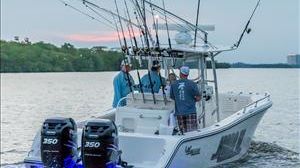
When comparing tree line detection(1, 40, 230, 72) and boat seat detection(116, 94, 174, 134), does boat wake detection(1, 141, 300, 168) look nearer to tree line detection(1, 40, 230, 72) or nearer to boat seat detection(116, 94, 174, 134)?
boat seat detection(116, 94, 174, 134)

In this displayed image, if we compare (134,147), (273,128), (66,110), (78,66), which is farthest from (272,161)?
(78,66)

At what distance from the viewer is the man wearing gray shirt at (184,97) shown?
10.2 metres

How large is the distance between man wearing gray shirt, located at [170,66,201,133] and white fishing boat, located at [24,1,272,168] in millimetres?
135

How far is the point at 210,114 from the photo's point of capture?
1225cm

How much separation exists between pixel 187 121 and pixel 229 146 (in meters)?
1.53

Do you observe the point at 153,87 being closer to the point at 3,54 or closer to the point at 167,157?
the point at 167,157

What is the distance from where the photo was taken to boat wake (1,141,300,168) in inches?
492

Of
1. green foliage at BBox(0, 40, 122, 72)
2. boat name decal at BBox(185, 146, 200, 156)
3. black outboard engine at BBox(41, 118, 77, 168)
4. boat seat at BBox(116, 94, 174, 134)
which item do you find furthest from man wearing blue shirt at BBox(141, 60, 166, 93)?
green foliage at BBox(0, 40, 122, 72)

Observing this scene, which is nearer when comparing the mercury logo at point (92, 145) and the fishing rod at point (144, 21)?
the mercury logo at point (92, 145)

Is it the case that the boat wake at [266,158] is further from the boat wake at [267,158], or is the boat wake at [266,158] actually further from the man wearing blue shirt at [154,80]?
the man wearing blue shirt at [154,80]

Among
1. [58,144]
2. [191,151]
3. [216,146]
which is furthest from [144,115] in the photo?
[58,144]

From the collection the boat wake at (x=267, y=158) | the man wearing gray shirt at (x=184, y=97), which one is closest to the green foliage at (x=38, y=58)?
the boat wake at (x=267, y=158)

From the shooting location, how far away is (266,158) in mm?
13820

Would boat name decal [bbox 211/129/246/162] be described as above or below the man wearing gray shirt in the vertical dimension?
below
